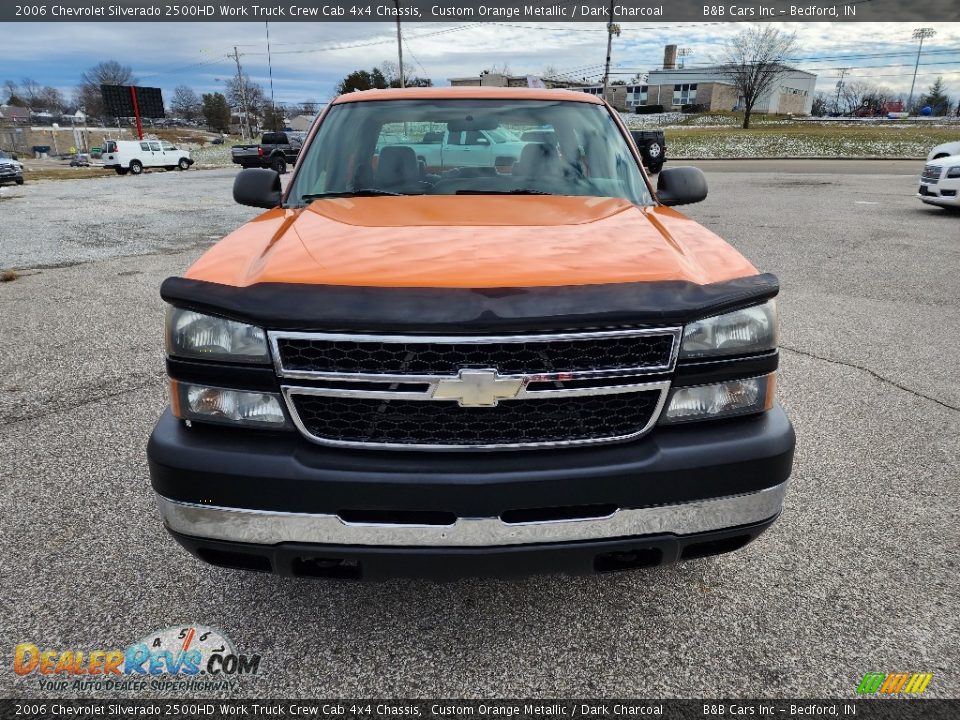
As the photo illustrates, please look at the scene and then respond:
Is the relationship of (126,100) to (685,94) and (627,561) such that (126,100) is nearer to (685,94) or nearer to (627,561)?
(685,94)

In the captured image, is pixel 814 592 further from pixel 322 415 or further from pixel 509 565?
pixel 322 415

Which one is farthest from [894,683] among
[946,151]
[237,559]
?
[946,151]

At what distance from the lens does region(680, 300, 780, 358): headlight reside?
1.91 metres

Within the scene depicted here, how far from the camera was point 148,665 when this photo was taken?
85.1 inches

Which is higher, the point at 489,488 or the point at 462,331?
the point at 462,331

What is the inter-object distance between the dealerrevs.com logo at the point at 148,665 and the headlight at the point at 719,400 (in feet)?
5.12

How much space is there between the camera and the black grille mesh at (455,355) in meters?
1.79

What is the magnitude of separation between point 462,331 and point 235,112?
106927mm

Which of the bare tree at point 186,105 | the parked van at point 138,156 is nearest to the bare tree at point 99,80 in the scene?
the bare tree at point 186,105

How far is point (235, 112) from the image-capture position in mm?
96125

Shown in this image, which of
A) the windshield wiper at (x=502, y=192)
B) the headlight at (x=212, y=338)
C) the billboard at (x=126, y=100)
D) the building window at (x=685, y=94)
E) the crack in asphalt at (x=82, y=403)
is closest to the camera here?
the headlight at (x=212, y=338)

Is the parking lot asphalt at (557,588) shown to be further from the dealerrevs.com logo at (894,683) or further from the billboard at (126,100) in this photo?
the billboard at (126,100)

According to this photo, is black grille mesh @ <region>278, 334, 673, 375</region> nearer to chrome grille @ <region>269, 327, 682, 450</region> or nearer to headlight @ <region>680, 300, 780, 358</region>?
→ chrome grille @ <region>269, 327, 682, 450</region>

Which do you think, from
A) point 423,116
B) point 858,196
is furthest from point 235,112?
point 423,116
